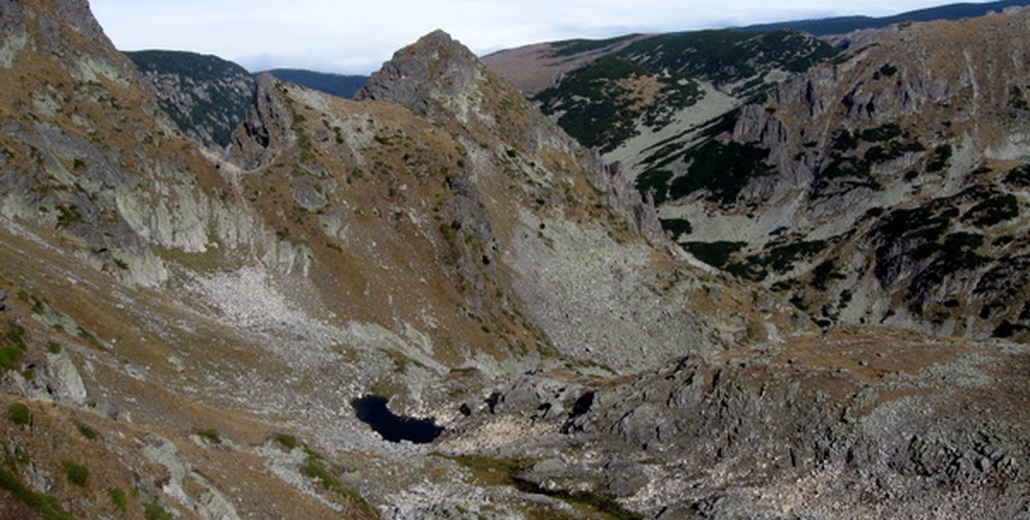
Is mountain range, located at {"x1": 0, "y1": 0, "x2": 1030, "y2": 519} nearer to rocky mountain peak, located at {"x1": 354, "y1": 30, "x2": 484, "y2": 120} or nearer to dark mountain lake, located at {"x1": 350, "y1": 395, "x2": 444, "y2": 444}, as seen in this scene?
dark mountain lake, located at {"x1": 350, "y1": 395, "x2": 444, "y2": 444}

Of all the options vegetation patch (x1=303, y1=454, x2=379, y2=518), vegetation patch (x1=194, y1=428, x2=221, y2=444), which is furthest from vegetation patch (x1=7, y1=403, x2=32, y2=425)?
vegetation patch (x1=303, y1=454, x2=379, y2=518)

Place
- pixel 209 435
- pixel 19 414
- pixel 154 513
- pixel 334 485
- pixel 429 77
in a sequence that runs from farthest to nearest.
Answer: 1. pixel 429 77
2. pixel 334 485
3. pixel 209 435
4. pixel 154 513
5. pixel 19 414

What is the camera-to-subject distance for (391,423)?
255 feet

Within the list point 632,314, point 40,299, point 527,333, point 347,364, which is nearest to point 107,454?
point 40,299

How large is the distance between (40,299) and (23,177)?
24.5 metres

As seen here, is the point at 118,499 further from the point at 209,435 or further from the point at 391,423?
the point at 391,423

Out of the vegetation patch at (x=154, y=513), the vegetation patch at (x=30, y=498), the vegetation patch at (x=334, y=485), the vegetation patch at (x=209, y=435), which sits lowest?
the vegetation patch at (x=334, y=485)

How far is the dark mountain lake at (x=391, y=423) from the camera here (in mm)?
75688

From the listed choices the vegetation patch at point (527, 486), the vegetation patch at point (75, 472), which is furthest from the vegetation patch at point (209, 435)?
the vegetation patch at point (527, 486)

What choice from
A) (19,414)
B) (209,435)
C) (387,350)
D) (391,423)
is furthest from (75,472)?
(387,350)

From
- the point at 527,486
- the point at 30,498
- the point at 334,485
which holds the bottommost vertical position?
the point at 527,486

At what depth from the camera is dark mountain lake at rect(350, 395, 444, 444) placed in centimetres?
7569

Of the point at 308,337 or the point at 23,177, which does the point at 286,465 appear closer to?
the point at 308,337

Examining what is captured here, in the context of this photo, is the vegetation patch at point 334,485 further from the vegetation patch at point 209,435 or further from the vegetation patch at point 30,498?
the vegetation patch at point 30,498
